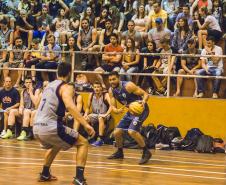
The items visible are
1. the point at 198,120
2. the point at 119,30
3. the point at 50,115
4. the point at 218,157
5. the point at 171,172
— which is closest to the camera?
the point at 50,115

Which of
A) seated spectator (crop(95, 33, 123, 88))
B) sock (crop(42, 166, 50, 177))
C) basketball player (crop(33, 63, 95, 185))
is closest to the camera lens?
basketball player (crop(33, 63, 95, 185))

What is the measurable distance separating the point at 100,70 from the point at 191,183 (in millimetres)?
7790

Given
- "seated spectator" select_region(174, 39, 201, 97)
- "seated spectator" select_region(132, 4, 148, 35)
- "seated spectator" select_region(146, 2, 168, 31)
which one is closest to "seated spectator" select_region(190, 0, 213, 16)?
"seated spectator" select_region(146, 2, 168, 31)

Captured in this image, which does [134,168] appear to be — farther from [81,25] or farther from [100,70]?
[81,25]

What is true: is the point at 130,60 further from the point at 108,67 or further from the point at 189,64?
the point at 189,64

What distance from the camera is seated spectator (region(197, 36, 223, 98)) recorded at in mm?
17016

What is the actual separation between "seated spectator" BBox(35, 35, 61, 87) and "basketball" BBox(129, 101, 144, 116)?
604 cm

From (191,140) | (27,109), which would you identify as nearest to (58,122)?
(191,140)

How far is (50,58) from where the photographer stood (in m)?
19.7

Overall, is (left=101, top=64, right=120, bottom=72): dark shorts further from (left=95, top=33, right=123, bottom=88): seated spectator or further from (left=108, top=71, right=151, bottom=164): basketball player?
(left=108, top=71, right=151, bottom=164): basketball player

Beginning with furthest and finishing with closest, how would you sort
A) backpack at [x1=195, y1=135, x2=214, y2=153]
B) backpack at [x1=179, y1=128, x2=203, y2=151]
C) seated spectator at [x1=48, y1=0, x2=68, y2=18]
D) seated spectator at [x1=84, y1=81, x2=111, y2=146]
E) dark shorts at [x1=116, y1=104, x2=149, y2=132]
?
seated spectator at [x1=48, y1=0, x2=68, y2=18] → seated spectator at [x1=84, y1=81, x2=111, y2=146] → backpack at [x1=179, y1=128, x2=203, y2=151] → backpack at [x1=195, y1=135, x2=214, y2=153] → dark shorts at [x1=116, y1=104, x2=149, y2=132]

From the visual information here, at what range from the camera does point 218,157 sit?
615 inches

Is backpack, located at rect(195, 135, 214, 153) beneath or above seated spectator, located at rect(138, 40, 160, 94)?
beneath

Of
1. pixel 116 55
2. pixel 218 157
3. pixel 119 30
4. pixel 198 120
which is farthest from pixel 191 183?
pixel 119 30
